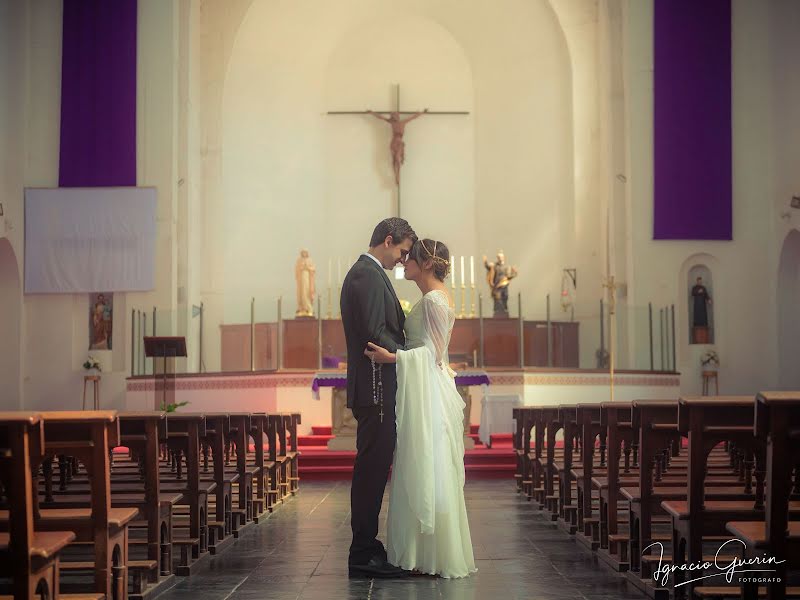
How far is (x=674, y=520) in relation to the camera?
475 cm

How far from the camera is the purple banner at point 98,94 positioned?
57.4 ft

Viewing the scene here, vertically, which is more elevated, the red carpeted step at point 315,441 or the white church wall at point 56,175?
the white church wall at point 56,175

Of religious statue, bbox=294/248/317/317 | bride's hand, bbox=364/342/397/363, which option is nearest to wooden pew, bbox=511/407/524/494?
bride's hand, bbox=364/342/397/363

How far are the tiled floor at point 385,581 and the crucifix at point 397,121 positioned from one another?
1433 cm

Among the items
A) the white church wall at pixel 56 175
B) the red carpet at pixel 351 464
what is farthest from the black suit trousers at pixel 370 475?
the white church wall at pixel 56 175

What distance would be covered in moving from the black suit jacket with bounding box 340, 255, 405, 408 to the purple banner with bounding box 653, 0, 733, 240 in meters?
13.2

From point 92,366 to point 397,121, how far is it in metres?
8.41

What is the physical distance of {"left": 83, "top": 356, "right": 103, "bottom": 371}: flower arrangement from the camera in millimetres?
16891

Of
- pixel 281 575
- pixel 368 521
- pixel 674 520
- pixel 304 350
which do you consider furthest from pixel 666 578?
pixel 304 350

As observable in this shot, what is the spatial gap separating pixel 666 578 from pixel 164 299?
1367 cm

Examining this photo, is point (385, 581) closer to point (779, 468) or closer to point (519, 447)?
point (779, 468)

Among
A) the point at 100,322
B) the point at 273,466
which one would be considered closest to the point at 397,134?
the point at 100,322

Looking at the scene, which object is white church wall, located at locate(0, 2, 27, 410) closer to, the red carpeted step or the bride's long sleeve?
the red carpeted step

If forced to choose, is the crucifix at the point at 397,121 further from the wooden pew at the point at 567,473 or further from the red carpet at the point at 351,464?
the wooden pew at the point at 567,473
